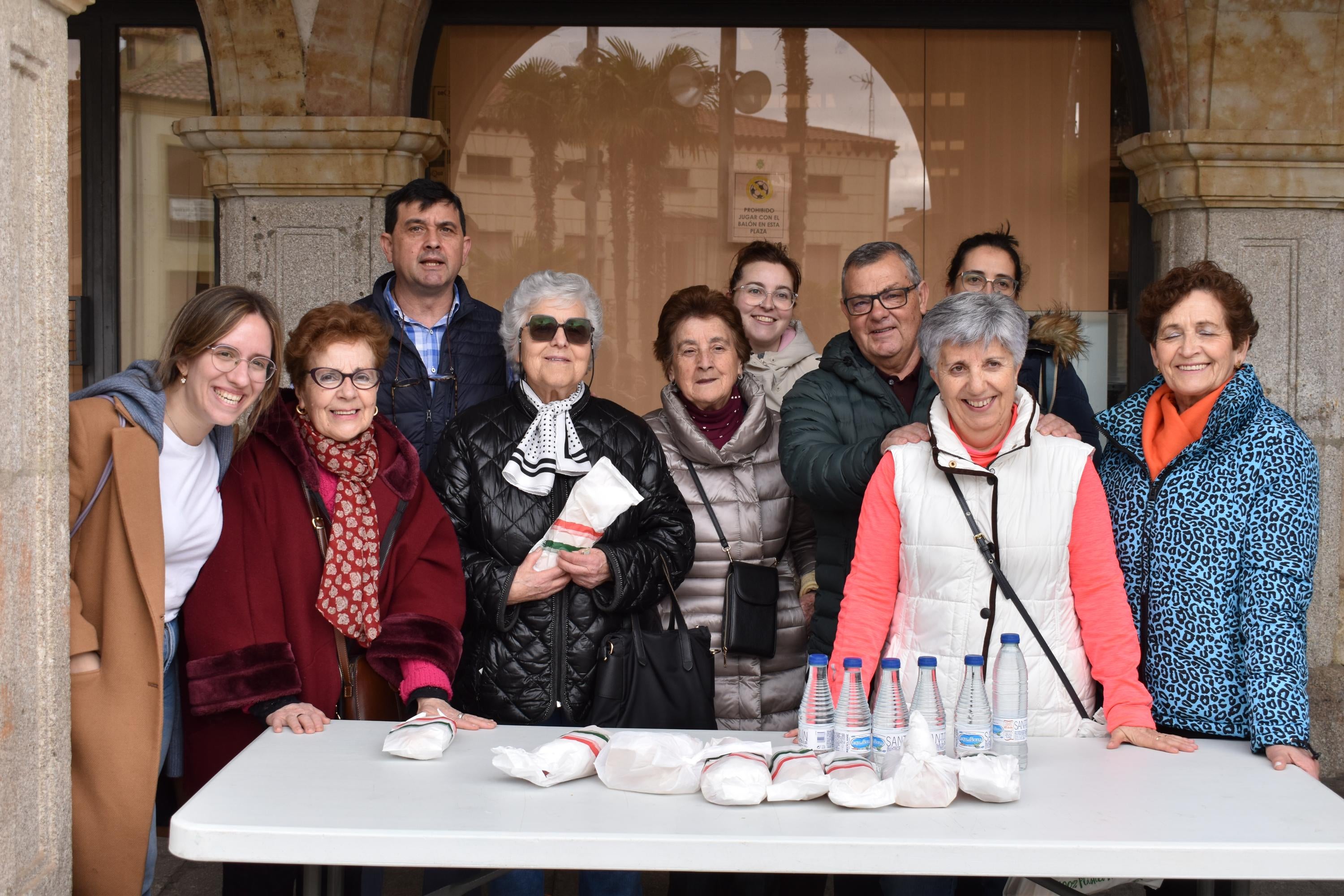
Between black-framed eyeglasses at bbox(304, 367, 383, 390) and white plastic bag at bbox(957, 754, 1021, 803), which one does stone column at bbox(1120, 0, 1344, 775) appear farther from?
black-framed eyeglasses at bbox(304, 367, 383, 390)

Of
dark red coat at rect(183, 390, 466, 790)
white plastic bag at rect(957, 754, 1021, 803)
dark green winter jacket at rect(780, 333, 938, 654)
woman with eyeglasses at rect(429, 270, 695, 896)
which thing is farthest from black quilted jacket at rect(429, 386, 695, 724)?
white plastic bag at rect(957, 754, 1021, 803)

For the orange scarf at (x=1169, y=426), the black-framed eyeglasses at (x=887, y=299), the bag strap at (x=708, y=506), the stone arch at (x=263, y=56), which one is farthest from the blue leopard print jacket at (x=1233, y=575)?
the stone arch at (x=263, y=56)

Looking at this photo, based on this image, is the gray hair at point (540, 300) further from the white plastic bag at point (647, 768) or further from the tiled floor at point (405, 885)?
the tiled floor at point (405, 885)

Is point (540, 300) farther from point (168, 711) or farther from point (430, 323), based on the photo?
point (168, 711)

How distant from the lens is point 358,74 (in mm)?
5043

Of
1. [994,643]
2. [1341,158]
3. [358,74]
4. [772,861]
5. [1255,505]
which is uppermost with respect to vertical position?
[358,74]

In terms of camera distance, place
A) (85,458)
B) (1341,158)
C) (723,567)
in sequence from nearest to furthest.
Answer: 1. (85,458)
2. (723,567)
3. (1341,158)

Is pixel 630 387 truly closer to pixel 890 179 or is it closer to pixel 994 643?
pixel 890 179

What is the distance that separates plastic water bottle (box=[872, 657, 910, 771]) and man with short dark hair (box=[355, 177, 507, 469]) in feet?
5.77

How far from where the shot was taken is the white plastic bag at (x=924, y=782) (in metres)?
2.29

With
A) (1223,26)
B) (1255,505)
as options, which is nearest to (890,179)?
(1223,26)

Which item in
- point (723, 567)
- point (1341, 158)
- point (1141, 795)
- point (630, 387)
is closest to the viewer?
point (1141, 795)

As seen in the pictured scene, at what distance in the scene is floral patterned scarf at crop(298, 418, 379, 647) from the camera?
115 inches

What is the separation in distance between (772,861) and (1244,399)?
1.58 m
